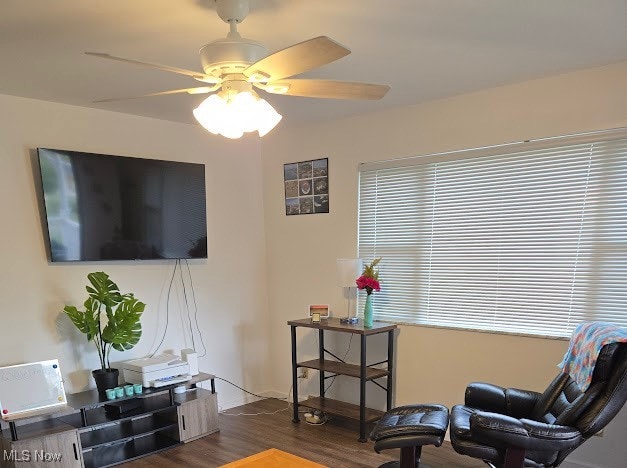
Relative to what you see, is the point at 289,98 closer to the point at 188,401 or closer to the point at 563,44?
the point at 563,44

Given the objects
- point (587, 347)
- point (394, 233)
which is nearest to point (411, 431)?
point (587, 347)

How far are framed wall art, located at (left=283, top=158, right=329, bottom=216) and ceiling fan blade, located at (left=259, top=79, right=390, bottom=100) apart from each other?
1964mm

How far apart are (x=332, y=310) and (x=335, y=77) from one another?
2.07m

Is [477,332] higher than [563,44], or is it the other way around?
[563,44]

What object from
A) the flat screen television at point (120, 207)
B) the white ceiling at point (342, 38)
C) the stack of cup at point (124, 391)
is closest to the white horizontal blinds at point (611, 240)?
the white ceiling at point (342, 38)

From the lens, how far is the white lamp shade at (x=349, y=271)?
357cm

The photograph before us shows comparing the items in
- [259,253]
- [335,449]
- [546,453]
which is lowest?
[335,449]

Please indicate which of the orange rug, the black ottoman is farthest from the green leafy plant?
the black ottoman

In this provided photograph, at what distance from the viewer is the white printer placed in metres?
3.23

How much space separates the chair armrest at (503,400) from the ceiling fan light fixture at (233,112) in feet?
6.96

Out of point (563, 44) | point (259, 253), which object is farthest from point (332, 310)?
point (563, 44)

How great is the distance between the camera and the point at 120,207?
337 cm

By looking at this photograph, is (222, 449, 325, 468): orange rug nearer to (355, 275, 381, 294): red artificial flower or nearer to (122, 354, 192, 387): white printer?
(122, 354, 192, 387): white printer

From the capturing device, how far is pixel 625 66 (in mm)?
2598
